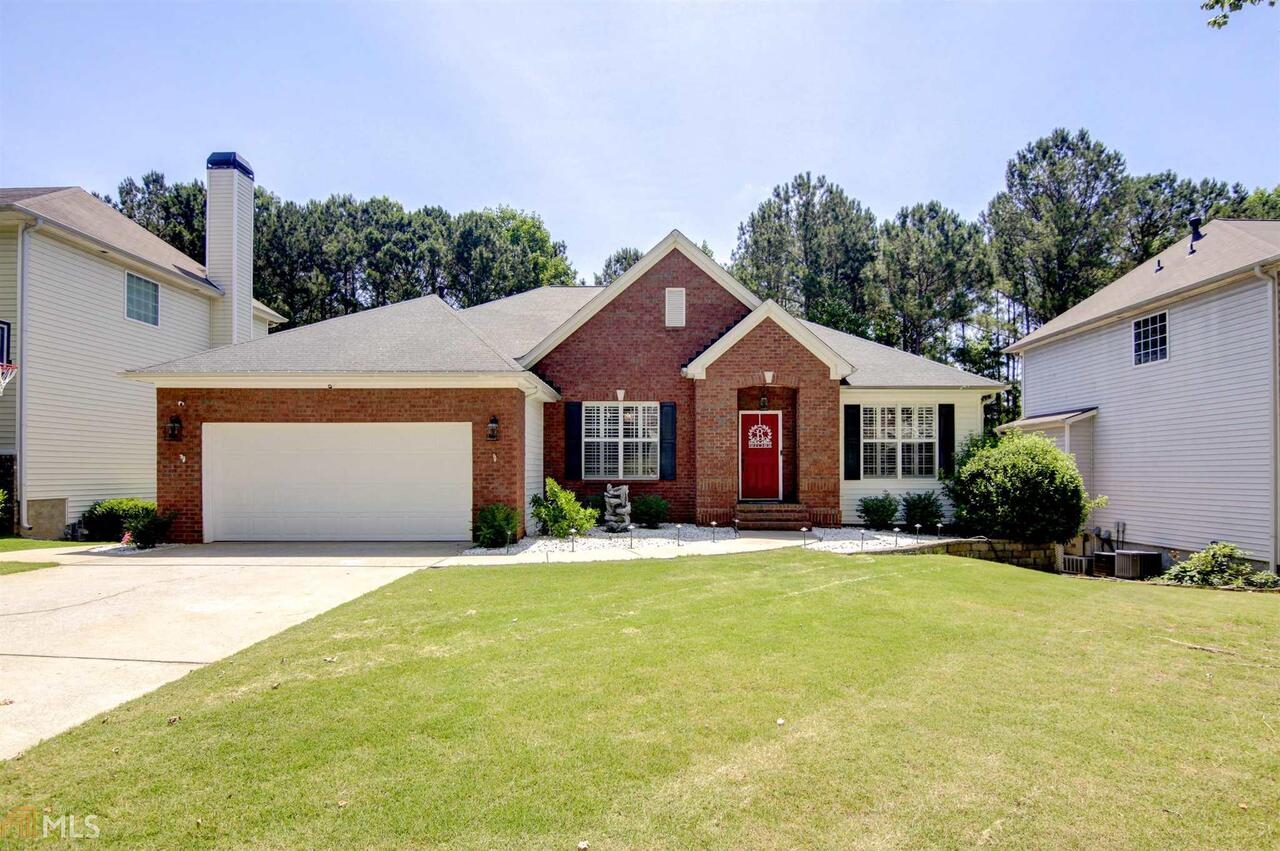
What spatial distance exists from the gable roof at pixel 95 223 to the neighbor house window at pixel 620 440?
11.8m

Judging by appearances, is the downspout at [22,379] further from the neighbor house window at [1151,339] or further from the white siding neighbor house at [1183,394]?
the neighbor house window at [1151,339]

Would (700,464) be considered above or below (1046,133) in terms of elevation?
below

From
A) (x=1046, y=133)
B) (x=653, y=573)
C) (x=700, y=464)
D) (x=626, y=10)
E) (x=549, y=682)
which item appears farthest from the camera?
(x=1046, y=133)

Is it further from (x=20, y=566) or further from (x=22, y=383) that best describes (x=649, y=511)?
Answer: (x=22, y=383)

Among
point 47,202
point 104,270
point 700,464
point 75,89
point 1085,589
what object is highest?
point 75,89

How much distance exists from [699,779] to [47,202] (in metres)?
19.5

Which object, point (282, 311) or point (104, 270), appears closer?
point (104, 270)

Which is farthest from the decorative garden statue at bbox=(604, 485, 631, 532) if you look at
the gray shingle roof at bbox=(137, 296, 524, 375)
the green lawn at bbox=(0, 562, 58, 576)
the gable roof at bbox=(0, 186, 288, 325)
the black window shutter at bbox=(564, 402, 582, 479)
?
the gable roof at bbox=(0, 186, 288, 325)

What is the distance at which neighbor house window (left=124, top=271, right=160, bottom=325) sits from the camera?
53.5ft

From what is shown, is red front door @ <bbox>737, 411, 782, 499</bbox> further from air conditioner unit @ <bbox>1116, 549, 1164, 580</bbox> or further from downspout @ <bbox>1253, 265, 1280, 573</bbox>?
downspout @ <bbox>1253, 265, 1280, 573</bbox>

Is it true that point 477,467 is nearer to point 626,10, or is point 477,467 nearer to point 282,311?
point 626,10

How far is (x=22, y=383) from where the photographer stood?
13391mm

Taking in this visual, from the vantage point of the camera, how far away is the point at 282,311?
31.3 metres

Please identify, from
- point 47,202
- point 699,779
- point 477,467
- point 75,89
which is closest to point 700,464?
point 477,467
